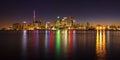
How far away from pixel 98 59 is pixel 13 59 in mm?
12732

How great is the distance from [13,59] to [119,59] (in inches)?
623

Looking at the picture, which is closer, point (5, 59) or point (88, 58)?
point (5, 59)

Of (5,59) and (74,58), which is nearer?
(5,59)

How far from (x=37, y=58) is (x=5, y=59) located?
5.03 m

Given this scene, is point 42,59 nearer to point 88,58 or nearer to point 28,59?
point 28,59

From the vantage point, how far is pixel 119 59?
1379 inches

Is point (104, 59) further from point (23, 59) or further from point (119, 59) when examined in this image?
point (23, 59)

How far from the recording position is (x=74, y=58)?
36562 mm

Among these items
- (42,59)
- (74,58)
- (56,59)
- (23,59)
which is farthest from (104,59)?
(23,59)

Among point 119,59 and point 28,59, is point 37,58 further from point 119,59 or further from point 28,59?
point 119,59

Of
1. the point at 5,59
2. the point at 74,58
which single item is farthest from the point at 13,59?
the point at 74,58

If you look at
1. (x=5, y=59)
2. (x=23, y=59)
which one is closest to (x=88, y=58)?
(x=23, y=59)

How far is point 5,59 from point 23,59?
264 centimetres

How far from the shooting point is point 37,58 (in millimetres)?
36219
